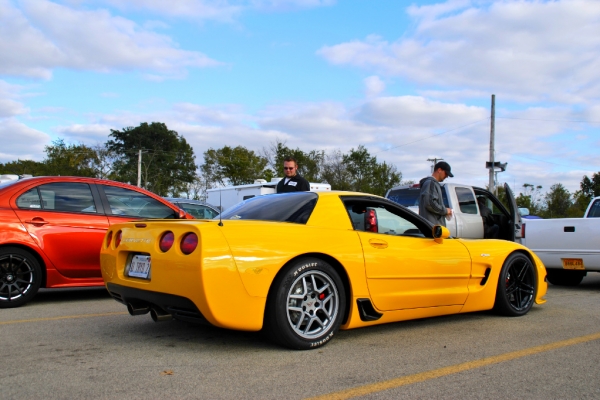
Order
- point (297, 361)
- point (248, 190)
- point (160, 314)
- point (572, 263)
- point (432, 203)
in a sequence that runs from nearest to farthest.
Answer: point (297, 361) < point (160, 314) < point (432, 203) < point (572, 263) < point (248, 190)

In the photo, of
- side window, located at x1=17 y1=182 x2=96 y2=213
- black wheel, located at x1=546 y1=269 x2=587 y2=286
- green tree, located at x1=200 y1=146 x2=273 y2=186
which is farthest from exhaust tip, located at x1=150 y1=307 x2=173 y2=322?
green tree, located at x1=200 y1=146 x2=273 y2=186

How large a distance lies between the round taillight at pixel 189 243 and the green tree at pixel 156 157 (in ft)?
145

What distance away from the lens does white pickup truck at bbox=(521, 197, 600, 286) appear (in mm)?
8086

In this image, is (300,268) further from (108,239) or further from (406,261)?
(108,239)

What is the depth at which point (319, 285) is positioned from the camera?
13.9 ft

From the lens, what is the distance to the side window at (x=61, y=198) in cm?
636

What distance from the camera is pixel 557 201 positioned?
140 feet

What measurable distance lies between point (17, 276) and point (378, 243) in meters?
4.02

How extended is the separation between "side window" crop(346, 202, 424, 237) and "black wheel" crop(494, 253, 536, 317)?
119 centimetres

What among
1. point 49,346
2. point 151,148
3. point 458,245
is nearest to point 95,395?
point 49,346

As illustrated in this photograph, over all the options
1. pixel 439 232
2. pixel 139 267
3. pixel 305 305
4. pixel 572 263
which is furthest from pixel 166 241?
pixel 572 263

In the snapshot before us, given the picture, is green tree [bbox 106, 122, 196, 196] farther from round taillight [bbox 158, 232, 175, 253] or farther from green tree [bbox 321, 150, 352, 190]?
round taillight [bbox 158, 232, 175, 253]

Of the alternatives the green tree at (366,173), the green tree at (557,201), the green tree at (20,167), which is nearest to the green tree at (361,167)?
the green tree at (366,173)

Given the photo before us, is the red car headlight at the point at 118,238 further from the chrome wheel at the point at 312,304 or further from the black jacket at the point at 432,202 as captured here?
the black jacket at the point at 432,202
